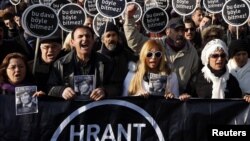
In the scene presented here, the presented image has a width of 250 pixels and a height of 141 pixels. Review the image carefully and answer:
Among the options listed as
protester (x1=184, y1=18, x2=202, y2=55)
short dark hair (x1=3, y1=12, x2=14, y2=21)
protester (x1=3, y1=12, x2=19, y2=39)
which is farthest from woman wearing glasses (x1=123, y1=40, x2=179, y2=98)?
short dark hair (x1=3, y1=12, x2=14, y2=21)

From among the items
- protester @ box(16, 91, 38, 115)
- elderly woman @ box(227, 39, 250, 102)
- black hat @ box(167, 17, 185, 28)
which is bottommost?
protester @ box(16, 91, 38, 115)

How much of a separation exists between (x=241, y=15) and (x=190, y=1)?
47.8 inches

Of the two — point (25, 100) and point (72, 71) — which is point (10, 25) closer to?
point (72, 71)

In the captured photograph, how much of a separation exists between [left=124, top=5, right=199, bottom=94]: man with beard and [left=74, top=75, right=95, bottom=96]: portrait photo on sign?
1470 millimetres

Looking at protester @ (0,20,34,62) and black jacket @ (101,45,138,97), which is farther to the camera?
protester @ (0,20,34,62)

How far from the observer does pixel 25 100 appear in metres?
7.40

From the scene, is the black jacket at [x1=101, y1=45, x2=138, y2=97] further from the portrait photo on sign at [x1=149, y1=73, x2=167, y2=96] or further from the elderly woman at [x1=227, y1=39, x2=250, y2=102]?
the elderly woman at [x1=227, y1=39, x2=250, y2=102]

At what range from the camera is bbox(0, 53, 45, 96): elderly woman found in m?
7.54

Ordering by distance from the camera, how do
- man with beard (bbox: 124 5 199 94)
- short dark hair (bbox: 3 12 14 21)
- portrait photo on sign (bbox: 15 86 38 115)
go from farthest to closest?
short dark hair (bbox: 3 12 14 21) < man with beard (bbox: 124 5 199 94) < portrait photo on sign (bbox: 15 86 38 115)

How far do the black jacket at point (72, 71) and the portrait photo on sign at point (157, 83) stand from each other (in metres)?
0.49

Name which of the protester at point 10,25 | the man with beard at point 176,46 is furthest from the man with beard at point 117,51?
the protester at point 10,25

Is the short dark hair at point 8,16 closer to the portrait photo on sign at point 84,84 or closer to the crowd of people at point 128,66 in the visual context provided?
the crowd of people at point 128,66

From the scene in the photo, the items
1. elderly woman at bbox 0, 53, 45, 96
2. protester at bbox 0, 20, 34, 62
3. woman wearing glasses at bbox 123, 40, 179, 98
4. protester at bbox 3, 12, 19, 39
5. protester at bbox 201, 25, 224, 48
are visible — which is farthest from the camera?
protester at bbox 3, 12, 19, 39

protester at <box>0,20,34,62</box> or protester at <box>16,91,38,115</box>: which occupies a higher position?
A: protester at <box>0,20,34,62</box>
